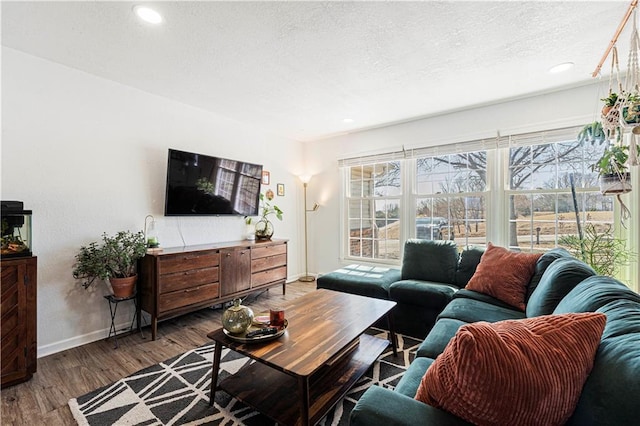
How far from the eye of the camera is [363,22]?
6.13ft

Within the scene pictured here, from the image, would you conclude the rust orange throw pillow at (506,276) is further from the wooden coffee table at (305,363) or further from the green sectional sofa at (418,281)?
the wooden coffee table at (305,363)

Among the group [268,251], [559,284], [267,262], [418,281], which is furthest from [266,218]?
[559,284]

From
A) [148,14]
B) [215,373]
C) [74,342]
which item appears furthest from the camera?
[74,342]

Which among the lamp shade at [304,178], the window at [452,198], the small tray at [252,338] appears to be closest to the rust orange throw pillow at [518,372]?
the small tray at [252,338]

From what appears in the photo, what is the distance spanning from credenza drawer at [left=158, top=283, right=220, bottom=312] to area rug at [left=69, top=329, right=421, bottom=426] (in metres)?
0.58

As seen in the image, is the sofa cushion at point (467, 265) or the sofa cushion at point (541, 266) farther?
the sofa cushion at point (467, 265)

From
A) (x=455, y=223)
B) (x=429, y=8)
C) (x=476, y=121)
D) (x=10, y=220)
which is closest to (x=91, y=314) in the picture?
(x=10, y=220)

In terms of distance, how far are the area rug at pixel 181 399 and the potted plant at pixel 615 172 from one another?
6.31ft

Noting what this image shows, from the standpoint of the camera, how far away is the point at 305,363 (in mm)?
1378

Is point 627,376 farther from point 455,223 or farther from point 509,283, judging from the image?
point 455,223

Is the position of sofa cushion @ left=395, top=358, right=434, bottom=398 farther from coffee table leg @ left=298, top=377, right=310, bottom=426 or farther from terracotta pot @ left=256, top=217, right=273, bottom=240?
terracotta pot @ left=256, top=217, right=273, bottom=240

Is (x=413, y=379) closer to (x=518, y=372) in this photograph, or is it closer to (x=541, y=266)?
(x=518, y=372)

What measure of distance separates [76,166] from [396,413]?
3.11 meters

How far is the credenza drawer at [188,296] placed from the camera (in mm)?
2641
